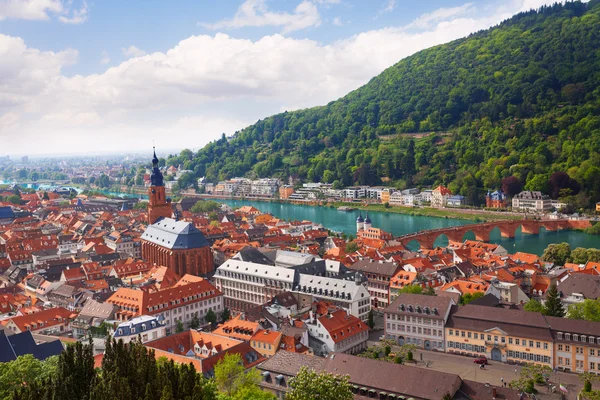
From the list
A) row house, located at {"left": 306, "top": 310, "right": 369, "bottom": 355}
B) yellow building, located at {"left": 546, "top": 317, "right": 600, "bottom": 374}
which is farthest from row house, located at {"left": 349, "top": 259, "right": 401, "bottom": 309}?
yellow building, located at {"left": 546, "top": 317, "right": 600, "bottom": 374}

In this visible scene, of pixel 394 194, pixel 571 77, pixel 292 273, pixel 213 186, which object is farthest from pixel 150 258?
pixel 571 77

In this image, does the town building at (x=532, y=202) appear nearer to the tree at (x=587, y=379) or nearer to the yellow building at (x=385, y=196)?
the yellow building at (x=385, y=196)

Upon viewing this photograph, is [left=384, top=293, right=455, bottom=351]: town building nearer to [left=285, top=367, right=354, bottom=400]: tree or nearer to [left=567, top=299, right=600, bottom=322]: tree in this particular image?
[left=567, top=299, right=600, bottom=322]: tree

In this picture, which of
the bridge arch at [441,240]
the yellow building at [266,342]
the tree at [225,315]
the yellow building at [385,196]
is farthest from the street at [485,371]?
the yellow building at [385,196]

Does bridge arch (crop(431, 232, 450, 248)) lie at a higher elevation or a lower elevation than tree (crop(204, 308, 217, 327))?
lower

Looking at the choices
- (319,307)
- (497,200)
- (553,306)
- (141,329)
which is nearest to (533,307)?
(553,306)

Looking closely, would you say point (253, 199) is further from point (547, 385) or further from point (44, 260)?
point (547, 385)
